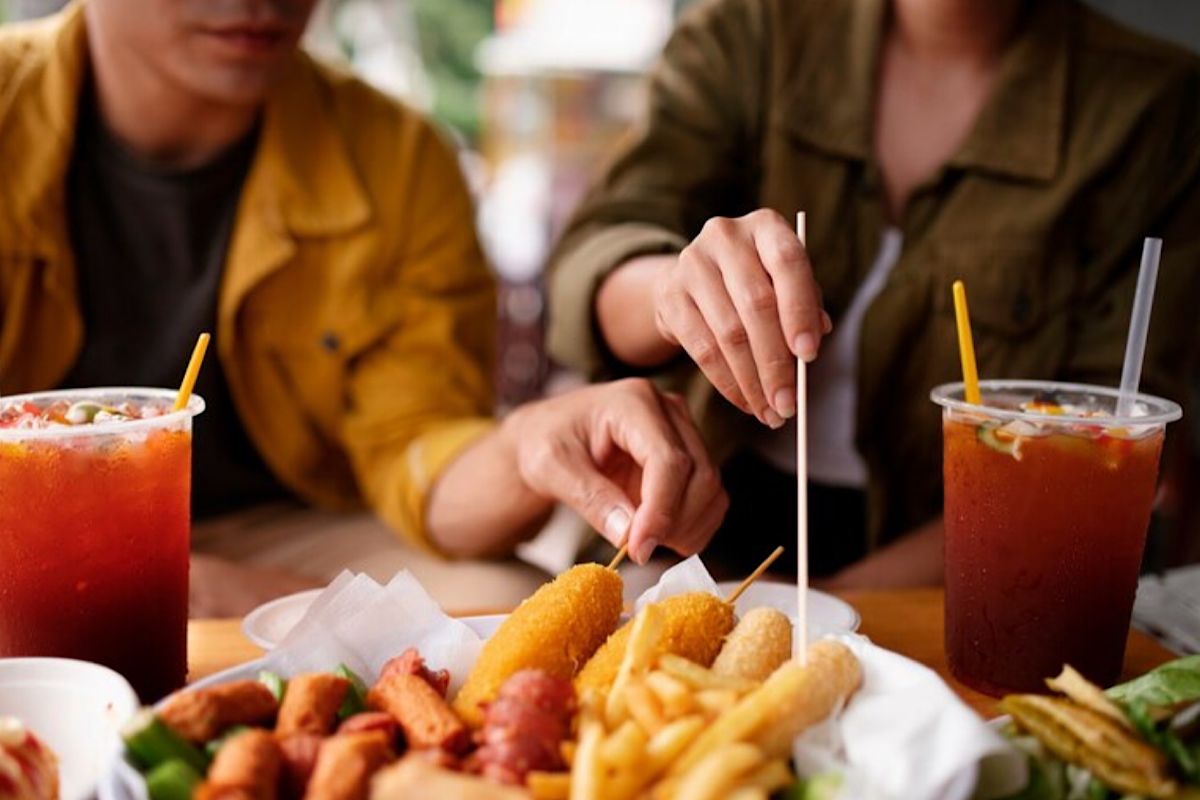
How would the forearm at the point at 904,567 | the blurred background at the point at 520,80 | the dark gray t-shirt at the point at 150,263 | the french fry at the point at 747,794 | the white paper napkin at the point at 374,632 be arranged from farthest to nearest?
1. the blurred background at the point at 520,80
2. the dark gray t-shirt at the point at 150,263
3. the forearm at the point at 904,567
4. the white paper napkin at the point at 374,632
5. the french fry at the point at 747,794

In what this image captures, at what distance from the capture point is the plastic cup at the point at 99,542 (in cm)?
91

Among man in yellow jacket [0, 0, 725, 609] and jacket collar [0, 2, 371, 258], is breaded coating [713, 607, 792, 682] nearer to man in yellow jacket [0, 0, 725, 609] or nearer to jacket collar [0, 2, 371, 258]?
man in yellow jacket [0, 0, 725, 609]

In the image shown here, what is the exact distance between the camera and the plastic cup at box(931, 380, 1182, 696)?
945 mm

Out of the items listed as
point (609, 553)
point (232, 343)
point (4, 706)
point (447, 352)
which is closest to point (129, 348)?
point (232, 343)

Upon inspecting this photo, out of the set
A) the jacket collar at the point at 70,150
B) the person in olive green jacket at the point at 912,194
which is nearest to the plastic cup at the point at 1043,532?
the person in olive green jacket at the point at 912,194

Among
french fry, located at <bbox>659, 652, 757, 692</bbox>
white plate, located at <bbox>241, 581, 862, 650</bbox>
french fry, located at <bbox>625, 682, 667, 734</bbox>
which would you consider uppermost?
french fry, located at <bbox>625, 682, 667, 734</bbox>

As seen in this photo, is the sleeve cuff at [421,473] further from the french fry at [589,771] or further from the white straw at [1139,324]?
the french fry at [589,771]

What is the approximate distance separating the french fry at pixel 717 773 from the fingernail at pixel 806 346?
0.33 metres

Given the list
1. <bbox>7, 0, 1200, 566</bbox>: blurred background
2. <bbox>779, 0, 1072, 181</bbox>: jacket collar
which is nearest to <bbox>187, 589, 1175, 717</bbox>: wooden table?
<bbox>779, 0, 1072, 181</bbox>: jacket collar

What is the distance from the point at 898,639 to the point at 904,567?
56cm

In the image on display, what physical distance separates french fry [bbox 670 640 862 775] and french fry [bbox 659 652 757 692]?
27 mm

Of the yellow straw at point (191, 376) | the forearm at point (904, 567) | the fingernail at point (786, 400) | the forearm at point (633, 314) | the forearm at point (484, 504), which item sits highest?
the yellow straw at point (191, 376)

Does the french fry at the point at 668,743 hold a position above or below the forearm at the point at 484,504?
above

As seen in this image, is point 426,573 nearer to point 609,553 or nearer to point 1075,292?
point 609,553
